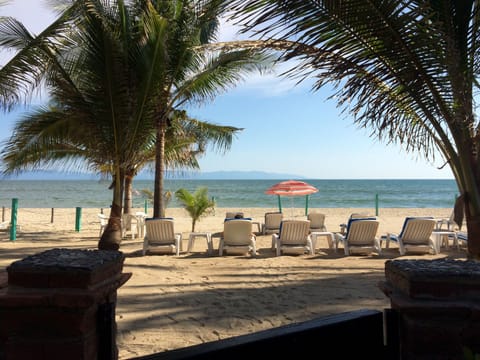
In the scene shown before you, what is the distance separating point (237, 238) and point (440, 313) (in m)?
6.92

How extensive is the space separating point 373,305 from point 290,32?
10.6ft

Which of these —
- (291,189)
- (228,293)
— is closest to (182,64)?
(228,293)

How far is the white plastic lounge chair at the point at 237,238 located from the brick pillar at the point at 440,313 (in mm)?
6758

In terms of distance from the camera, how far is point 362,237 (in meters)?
8.26

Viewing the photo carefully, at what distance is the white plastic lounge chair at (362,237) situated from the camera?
816 cm

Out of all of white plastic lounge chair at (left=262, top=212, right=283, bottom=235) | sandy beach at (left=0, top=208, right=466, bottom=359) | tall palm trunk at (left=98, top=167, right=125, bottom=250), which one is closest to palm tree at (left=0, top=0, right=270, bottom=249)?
tall palm trunk at (left=98, top=167, right=125, bottom=250)

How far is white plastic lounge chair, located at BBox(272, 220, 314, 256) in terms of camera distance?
324 inches

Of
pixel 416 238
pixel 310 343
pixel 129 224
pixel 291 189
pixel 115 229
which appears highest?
pixel 291 189

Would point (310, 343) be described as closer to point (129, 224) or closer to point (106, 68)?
point (106, 68)

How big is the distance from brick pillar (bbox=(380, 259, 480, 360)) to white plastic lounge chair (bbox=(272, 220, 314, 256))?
6.74 metres

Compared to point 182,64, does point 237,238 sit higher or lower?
lower

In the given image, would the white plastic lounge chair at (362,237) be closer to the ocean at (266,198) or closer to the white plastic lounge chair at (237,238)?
the white plastic lounge chair at (237,238)

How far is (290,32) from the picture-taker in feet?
9.09

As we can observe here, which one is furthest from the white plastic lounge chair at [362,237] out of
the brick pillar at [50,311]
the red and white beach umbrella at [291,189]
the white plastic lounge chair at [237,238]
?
the brick pillar at [50,311]
